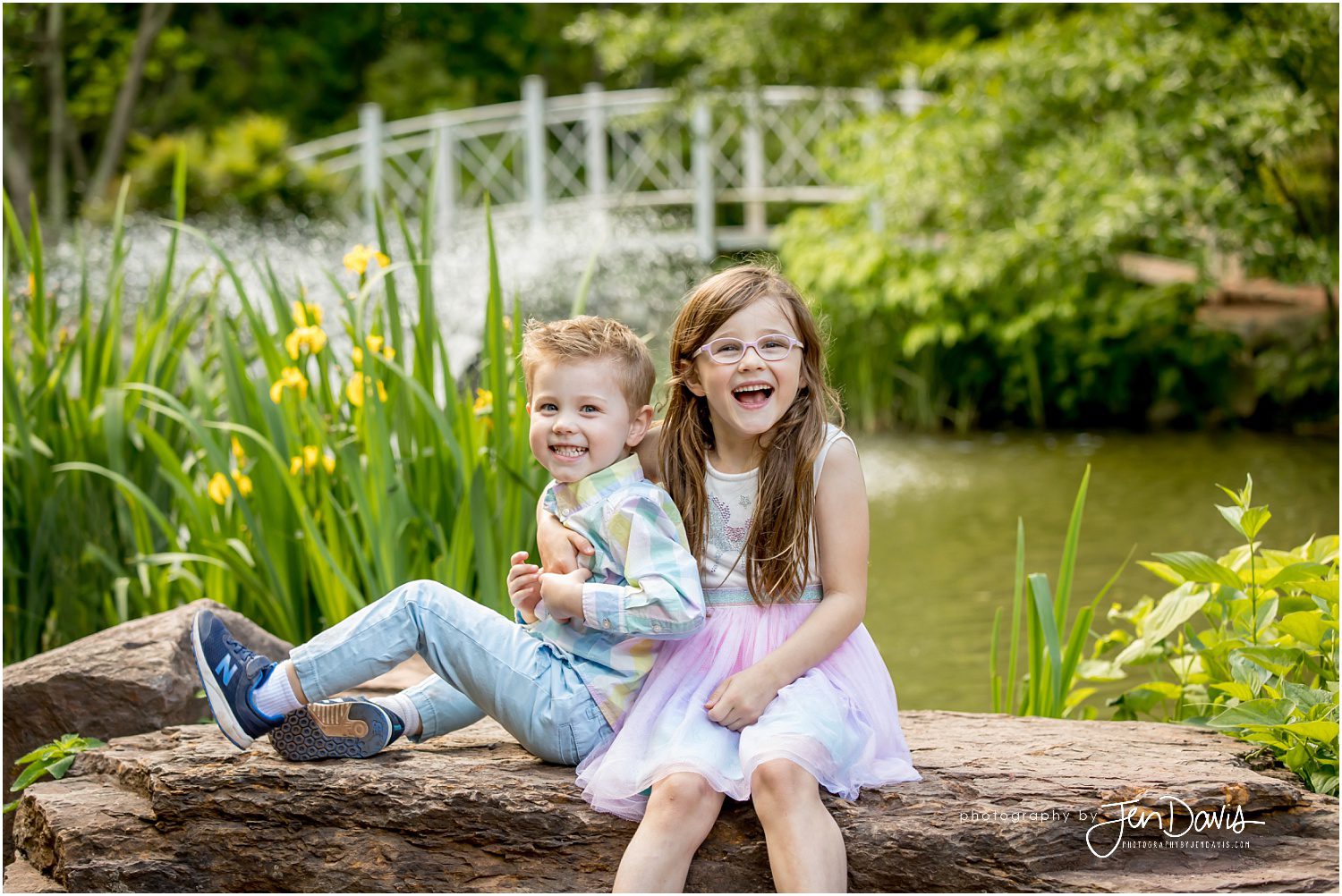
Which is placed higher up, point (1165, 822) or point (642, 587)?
point (642, 587)

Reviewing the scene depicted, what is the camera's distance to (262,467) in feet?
9.14

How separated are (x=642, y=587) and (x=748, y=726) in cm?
26

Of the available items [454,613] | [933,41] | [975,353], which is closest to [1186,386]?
[975,353]

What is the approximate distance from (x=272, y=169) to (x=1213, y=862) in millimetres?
11725

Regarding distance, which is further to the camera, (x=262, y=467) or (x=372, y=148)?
(x=372, y=148)

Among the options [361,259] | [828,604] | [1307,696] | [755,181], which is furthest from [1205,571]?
[755,181]

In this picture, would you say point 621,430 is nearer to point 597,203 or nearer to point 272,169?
point 597,203

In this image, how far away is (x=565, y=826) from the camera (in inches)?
75.3

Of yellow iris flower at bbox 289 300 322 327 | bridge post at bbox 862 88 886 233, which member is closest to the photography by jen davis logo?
yellow iris flower at bbox 289 300 322 327

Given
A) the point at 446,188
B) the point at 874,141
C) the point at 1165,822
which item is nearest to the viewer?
the point at 1165,822

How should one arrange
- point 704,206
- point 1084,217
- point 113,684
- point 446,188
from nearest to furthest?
point 113,684 → point 1084,217 → point 704,206 → point 446,188

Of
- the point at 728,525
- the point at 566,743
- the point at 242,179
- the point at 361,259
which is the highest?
the point at 242,179

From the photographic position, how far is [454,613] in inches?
77.9

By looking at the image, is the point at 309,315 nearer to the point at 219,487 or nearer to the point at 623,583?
the point at 219,487
